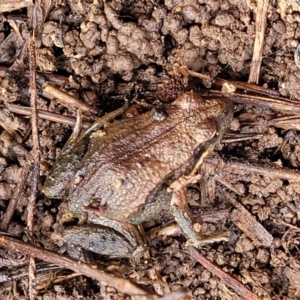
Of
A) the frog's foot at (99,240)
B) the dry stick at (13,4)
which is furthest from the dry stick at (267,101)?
the dry stick at (13,4)

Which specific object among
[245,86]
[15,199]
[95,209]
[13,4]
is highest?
[13,4]

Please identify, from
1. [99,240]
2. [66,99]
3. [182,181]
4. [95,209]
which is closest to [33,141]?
[66,99]

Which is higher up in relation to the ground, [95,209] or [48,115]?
[48,115]

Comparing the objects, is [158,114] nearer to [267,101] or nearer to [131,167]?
[131,167]

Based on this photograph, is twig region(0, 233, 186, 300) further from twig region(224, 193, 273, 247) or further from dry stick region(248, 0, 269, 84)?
dry stick region(248, 0, 269, 84)

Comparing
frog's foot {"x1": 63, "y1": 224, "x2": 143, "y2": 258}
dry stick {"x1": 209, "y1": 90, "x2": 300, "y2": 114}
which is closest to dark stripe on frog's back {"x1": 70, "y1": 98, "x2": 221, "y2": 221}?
frog's foot {"x1": 63, "y1": 224, "x2": 143, "y2": 258}
